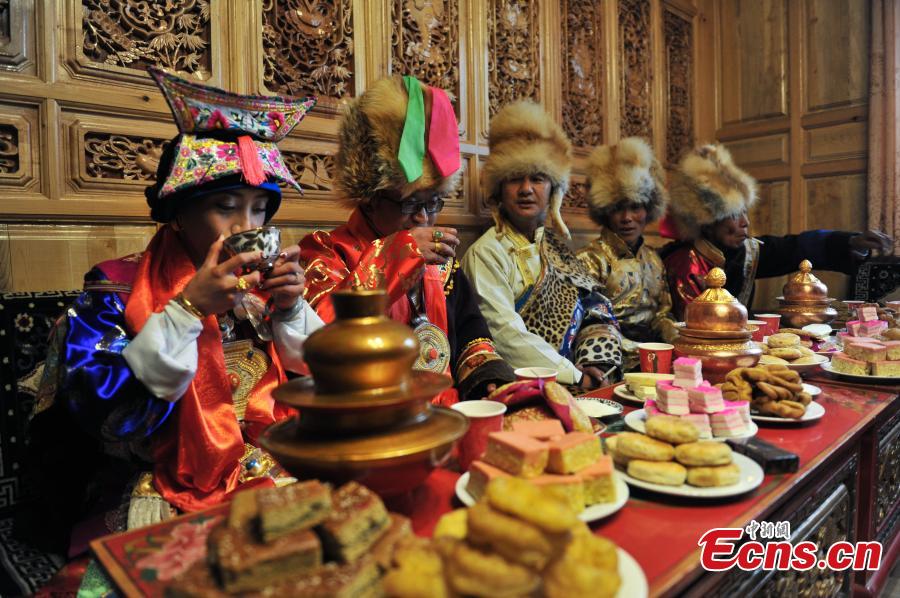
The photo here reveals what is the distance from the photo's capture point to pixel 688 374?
→ 4.48 ft

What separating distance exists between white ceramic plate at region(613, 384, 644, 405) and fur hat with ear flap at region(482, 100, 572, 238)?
134 cm

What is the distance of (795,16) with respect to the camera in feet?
15.8

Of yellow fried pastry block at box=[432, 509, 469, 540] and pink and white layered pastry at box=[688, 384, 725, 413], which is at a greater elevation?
pink and white layered pastry at box=[688, 384, 725, 413]

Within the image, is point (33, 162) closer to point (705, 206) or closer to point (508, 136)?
point (508, 136)

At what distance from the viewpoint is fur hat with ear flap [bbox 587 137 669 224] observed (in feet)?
11.5

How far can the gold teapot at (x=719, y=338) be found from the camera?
5.39ft

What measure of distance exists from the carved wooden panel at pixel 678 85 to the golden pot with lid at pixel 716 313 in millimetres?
3646

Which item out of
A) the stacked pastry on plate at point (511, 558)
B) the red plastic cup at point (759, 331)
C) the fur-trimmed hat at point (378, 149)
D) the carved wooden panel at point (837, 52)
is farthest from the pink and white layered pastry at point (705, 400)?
the carved wooden panel at point (837, 52)

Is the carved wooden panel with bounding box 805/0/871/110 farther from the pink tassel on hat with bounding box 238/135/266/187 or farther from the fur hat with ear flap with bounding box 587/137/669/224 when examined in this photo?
the pink tassel on hat with bounding box 238/135/266/187

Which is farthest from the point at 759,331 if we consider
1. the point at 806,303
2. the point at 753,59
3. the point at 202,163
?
the point at 753,59

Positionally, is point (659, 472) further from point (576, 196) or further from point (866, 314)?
point (576, 196)

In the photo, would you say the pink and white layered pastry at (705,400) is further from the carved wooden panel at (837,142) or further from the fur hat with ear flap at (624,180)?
the carved wooden panel at (837,142)

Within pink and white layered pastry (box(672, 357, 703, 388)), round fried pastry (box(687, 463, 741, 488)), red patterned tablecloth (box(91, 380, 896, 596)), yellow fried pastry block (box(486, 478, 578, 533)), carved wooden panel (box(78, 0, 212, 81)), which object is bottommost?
red patterned tablecloth (box(91, 380, 896, 596))

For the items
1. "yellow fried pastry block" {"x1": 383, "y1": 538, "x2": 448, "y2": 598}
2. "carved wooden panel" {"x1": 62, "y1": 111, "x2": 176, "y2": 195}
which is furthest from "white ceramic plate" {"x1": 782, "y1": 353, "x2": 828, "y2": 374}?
"carved wooden panel" {"x1": 62, "y1": 111, "x2": 176, "y2": 195}
